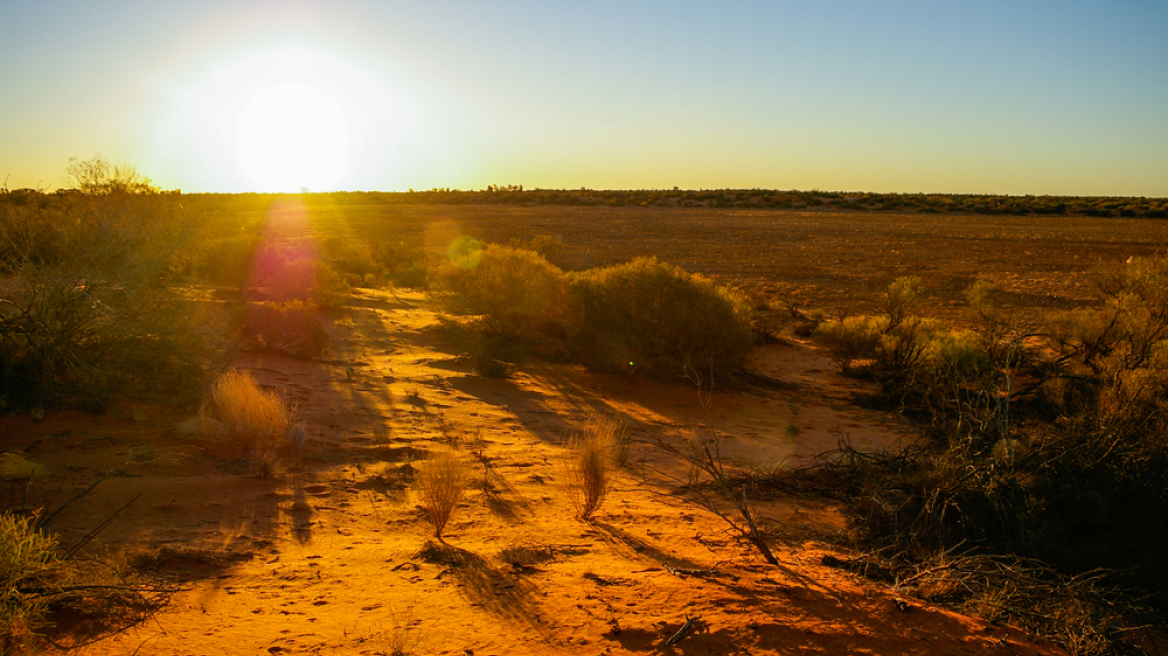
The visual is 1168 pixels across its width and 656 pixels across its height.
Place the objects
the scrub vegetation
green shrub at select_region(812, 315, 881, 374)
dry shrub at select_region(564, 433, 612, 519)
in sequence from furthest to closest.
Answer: green shrub at select_region(812, 315, 881, 374) → dry shrub at select_region(564, 433, 612, 519) → the scrub vegetation

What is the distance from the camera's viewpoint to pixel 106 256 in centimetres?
716

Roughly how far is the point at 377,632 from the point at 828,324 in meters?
11.7

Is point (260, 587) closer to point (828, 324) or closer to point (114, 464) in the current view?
point (114, 464)

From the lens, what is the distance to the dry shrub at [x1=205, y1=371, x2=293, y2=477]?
6.24 meters

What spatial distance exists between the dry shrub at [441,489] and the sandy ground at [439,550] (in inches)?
6.6

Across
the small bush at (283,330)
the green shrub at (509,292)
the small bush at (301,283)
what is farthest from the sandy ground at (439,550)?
the small bush at (301,283)

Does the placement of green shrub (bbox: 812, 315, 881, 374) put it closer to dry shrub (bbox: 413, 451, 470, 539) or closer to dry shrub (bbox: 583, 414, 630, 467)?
dry shrub (bbox: 583, 414, 630, 467)

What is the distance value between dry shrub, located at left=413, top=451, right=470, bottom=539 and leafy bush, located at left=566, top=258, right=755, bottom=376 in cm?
620

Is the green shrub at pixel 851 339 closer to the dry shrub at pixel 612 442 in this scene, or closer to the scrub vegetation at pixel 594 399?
the scrub vegetation at pixel 594 399

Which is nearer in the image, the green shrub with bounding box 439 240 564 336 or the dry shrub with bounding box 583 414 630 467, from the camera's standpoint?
the dry shrub with bounding box 583 414 630 467

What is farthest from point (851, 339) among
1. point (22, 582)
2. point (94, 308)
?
point (22, 582)

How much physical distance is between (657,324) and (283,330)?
19.8 feet

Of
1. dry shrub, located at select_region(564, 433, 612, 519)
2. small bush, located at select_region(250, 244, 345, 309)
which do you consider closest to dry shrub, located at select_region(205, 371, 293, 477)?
dry shrub, located at select_region(564, 433, 612, 519)

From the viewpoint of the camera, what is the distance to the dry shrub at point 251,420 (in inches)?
246
